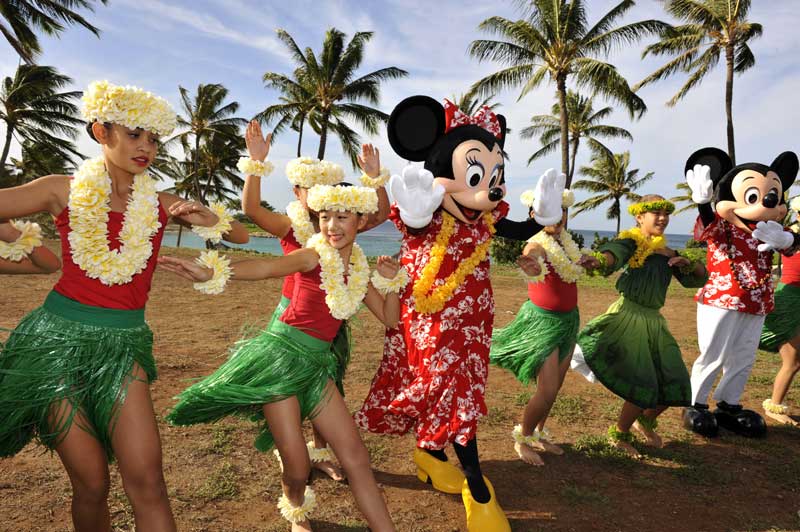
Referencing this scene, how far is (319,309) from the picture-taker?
2.56 meters

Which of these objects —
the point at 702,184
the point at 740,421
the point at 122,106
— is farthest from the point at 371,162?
the point at 740,421

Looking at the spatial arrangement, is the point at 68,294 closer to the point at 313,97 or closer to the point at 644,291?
the point at 644,291

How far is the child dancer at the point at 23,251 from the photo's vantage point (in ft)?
6.93

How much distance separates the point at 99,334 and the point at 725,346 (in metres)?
4.47

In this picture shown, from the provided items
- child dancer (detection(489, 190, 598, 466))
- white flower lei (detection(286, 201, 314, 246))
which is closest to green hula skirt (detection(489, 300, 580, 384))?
child dancer (detection(489, 190, 598, 466))

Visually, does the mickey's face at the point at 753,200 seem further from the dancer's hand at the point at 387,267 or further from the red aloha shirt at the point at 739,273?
the dancer's hand at the point at 387,267

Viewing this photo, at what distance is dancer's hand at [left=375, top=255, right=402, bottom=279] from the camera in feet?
8.87

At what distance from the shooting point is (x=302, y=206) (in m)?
3.27

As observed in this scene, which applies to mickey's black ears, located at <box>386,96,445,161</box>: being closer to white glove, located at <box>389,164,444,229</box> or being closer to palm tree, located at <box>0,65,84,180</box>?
white glove, located at <box>389,164,444,229</box>

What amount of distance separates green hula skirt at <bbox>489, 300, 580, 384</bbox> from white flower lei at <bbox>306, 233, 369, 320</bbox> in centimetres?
148

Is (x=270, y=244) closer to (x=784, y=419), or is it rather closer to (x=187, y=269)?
(x=784, y=419)

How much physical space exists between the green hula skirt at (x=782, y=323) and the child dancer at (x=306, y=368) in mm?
4002

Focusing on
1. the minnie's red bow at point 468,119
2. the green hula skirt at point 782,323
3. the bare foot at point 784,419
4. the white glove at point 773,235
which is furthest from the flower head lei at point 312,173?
the bare foot at point 784,419

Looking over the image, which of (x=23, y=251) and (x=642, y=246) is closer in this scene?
(x=23, y=251)
